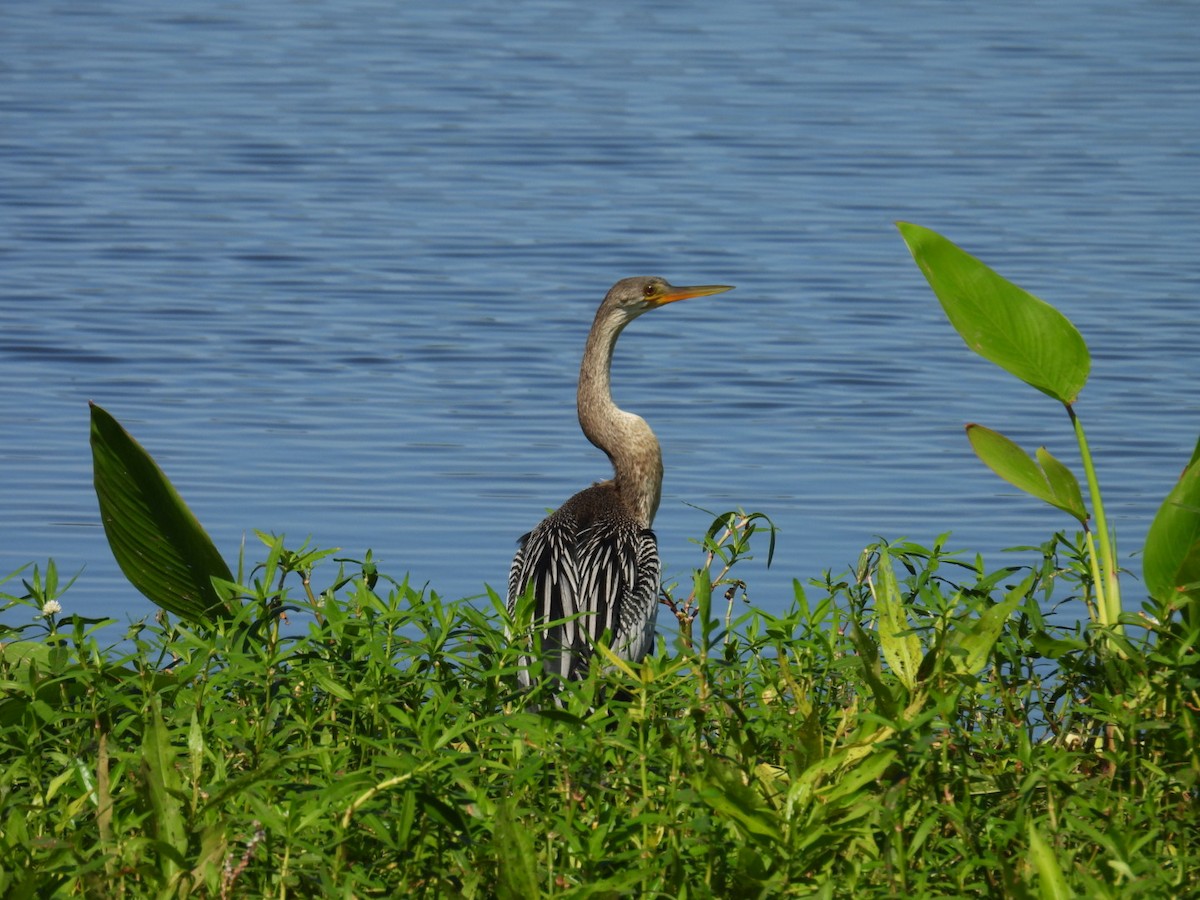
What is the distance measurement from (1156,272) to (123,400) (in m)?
6.51

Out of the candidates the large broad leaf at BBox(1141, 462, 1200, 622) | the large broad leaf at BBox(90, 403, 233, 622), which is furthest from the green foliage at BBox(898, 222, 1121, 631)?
the large broad leaf at BBox(90, 403, 233, 622)

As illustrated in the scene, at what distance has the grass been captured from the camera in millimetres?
3402

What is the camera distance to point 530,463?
9031 millimetres

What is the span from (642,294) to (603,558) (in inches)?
76.4

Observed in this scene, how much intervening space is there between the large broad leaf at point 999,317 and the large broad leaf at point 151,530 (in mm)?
2000

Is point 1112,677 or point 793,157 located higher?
point 793,157

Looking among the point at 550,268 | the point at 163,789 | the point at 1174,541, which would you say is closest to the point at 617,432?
the point at 1174,541

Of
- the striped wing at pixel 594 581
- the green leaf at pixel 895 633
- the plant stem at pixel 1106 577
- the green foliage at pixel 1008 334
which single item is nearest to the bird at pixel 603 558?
the striped wing at pixel 594 581

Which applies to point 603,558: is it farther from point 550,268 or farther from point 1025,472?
point 550,268

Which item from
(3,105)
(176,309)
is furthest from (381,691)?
(3,105)

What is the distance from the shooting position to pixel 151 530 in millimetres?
5281

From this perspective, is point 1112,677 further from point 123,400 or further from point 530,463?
point 123,400

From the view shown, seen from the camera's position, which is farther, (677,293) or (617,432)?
(677,293)

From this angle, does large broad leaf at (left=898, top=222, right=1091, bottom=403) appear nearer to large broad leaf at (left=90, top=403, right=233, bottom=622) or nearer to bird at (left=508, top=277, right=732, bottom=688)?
bird at (left=508, top=277, right=732, bottom=688)
